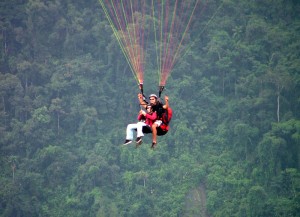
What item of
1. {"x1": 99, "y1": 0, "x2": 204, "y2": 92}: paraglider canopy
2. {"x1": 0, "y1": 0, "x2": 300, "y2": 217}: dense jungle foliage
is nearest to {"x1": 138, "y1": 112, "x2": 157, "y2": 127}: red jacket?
{"x1": 0, "y1": 0, "x2": 300, "y2": 217}: dense jungle foliage

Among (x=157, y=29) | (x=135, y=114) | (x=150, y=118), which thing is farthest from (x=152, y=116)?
(x=157, y=29)

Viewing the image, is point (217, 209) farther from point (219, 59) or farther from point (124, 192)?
point (219, 59)

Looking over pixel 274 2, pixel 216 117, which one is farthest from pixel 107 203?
pixel 274 2

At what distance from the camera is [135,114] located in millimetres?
36375

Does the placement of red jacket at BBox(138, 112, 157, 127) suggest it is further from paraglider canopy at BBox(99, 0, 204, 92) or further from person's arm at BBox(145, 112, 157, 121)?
paraglider canopy at BBox(99, 0, 204, 92)

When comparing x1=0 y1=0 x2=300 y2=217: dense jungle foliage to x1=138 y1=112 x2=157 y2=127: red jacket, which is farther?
x1=0 y1=0 x2=300 y2=217: dense jungle foliage

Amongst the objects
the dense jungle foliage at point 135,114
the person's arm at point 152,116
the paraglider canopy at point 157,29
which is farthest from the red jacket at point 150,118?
the paraglider canopy at point 157,29

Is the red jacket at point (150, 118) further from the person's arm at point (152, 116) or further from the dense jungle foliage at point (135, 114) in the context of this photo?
the dense jungle foliage at point (135, 114)

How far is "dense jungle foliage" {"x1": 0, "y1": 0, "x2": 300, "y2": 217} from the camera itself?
32.9 meters

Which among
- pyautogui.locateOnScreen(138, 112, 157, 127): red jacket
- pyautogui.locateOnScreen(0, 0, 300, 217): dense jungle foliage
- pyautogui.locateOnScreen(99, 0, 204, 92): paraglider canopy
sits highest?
pyautogui.locateOnScreen(99, 0, 204, 92): paraglider canopy

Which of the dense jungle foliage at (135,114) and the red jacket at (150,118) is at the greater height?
the dense jungle foliage at (135,114)

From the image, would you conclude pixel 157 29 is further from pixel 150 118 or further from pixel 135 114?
pixel 150 118

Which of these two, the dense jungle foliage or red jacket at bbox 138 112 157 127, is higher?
the dense jungle foliage

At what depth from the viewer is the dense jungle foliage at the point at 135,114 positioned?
3294cm
